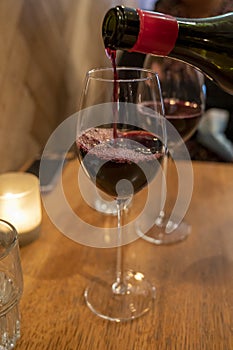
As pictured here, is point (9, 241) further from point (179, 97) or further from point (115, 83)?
point (179, 97)

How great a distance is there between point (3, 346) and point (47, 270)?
0.17 meters

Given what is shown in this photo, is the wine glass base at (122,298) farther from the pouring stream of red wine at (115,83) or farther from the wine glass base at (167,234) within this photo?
the pouring stream of red wine at (115,83)

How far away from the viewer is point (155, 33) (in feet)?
1.50

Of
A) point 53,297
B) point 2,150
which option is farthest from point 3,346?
point 2,150

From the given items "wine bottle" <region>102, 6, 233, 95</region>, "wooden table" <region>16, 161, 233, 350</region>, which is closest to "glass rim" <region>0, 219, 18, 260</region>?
"wooden table" <region>16, 161, 233, 350</region>

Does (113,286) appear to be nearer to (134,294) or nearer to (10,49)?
(134,294)

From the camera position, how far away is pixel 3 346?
Answer: 490 mm

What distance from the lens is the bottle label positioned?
45cm

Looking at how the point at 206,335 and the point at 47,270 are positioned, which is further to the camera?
the point at 47,270

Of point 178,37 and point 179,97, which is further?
point 179,97

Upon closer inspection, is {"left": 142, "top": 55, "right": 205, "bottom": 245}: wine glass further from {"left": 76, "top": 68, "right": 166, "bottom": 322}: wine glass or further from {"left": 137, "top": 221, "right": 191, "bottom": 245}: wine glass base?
{"left": 76, "top": 68, "right": 166, "bottom": 322}: wine glass

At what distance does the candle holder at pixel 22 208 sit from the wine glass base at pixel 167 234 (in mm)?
200

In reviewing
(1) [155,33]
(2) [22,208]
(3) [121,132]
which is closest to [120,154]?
(3) [121,132]

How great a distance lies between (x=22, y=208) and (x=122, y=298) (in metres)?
0.25
